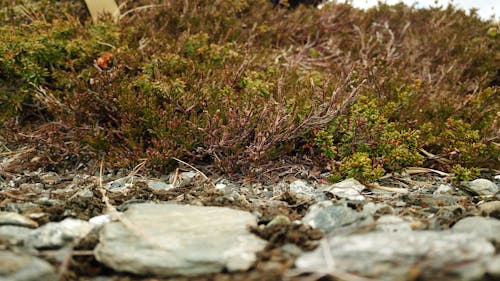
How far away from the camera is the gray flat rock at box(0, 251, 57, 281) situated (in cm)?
160

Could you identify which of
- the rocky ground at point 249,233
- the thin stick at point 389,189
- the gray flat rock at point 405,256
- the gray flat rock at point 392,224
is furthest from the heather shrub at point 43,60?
the gray flat rock at point 405,256

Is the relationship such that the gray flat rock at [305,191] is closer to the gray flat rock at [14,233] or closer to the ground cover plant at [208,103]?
the ground cover plant at [208,103]

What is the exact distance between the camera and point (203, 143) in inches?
Answer: 155

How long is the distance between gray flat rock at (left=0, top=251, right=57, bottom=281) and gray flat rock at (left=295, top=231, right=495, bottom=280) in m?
0.89

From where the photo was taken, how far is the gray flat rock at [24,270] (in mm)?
1600

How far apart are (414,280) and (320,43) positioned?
616cm

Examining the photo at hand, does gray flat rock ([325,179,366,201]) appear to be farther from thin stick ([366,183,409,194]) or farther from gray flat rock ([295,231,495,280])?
gray flat rock ([295,231,495,280])

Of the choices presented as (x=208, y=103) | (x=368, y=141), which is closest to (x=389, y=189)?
(x=368, y=141)

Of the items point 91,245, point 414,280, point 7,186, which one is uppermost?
point 414,280

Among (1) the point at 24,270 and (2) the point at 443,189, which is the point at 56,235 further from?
(2) the point at 443,189

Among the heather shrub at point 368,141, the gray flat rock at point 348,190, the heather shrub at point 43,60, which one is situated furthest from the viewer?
the heather shrub at point 43,60

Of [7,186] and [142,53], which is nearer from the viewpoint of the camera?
[7,186]

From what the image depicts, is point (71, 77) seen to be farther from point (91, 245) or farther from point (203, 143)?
point (91, 245)

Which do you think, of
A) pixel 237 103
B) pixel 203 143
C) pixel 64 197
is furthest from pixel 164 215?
pixel 237 103
